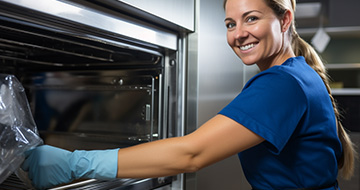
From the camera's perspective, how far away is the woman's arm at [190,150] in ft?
2.39

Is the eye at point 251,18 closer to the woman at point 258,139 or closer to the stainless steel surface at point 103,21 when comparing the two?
the woman at point 258,139

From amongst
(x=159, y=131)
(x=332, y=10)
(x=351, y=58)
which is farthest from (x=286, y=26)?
→ (x=351, y=58)

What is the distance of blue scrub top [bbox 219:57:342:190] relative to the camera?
73 cm

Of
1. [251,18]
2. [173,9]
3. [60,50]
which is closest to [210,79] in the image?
[173,9]

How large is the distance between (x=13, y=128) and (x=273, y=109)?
59 centimetres

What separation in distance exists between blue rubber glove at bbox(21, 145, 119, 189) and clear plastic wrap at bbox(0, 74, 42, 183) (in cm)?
4

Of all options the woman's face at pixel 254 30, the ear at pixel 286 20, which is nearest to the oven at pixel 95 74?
the woman's face at pixel 254 30

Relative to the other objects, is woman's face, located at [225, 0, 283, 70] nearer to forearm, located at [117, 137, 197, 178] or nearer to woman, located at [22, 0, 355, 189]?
woman, located at [22, 0, 355, 189]

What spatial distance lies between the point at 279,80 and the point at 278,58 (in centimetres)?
22

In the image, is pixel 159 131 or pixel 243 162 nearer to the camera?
pixel 243 162

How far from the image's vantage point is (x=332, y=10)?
3.06m

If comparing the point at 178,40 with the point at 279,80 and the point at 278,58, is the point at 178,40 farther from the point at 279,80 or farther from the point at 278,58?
the point at 279,80

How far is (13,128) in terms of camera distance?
75cm

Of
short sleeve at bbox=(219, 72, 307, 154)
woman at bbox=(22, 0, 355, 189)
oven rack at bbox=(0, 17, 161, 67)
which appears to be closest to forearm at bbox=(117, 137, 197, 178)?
woman at bbox=(22, 0, 355, 189)
